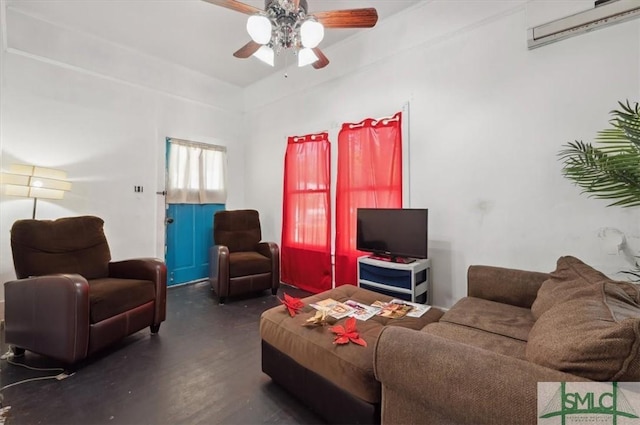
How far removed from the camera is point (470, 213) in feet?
8.29

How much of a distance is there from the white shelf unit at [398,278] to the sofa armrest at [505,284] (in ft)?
1.49

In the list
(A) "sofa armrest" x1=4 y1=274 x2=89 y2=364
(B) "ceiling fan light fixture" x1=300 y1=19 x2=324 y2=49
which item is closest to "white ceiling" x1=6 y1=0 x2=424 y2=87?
(B) "ceiling fan light fixture" x1=300 y1=19 x2=324 y2=49

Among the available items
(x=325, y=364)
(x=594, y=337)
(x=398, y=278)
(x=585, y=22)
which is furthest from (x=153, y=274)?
(x=585, y=22)

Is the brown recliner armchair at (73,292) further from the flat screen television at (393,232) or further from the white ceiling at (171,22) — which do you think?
the white ceiling at (171,22)

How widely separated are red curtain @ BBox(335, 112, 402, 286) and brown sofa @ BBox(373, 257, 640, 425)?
1721mm

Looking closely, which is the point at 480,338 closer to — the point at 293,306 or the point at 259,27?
the point at 293,306

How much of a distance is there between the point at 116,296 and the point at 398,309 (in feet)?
6.97

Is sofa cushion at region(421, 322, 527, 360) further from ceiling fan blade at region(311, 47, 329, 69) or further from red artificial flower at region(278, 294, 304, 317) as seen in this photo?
ceiling fan blade at region(311, 47, 329, 69)

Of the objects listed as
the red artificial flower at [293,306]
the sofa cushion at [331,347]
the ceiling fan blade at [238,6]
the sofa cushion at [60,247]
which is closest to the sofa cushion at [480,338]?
the sofa cushion at [331,347]

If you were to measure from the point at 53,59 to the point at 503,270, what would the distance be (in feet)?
16.3

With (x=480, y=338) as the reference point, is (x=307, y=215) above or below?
above

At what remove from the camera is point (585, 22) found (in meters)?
1.98

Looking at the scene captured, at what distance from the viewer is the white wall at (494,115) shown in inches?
78.2

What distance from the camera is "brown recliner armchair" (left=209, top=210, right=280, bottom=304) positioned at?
10.5ft
